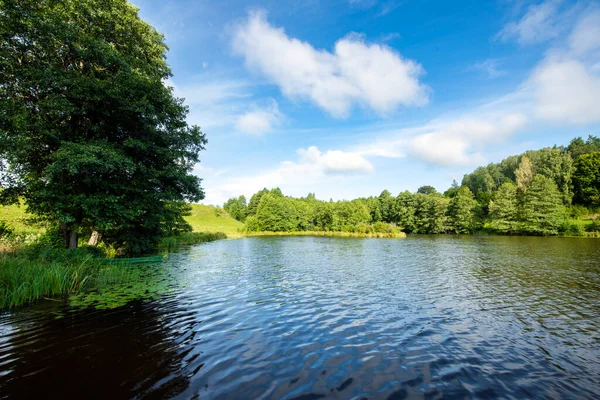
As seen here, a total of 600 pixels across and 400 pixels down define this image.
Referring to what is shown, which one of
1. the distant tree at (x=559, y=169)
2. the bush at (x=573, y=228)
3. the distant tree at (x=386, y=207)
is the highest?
the distant tree at (x=559, y=169)

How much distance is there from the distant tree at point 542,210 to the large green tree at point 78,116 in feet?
273

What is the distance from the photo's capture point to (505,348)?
336 inches

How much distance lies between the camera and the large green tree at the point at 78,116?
16656 mm

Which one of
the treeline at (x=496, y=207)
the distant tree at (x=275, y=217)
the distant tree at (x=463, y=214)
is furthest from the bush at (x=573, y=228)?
the distant tree at (x=275, y=217)

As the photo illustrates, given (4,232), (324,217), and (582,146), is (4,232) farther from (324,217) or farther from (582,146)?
(582,146)

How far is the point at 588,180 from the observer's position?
256ft

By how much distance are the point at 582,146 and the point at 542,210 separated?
53.4 metres

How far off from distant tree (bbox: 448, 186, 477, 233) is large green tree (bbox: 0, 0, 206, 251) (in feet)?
299

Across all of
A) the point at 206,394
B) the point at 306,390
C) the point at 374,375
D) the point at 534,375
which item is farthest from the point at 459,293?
the point at 206,394

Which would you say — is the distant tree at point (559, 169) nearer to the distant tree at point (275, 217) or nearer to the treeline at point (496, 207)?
the treeline at point (496, 207)

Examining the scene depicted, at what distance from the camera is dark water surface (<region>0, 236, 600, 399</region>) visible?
20.3 ft

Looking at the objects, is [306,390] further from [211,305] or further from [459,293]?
[459,293]

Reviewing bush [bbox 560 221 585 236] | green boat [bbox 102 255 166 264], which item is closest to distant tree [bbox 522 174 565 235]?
bush [bbox 560 221 585 236]

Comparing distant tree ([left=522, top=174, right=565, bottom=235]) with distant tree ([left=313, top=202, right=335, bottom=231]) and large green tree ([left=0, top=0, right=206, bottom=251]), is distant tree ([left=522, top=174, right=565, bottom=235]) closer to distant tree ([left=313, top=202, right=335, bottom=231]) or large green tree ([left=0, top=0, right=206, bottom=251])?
distant tree ([left=313, top=202, right=335, bottom=231])
